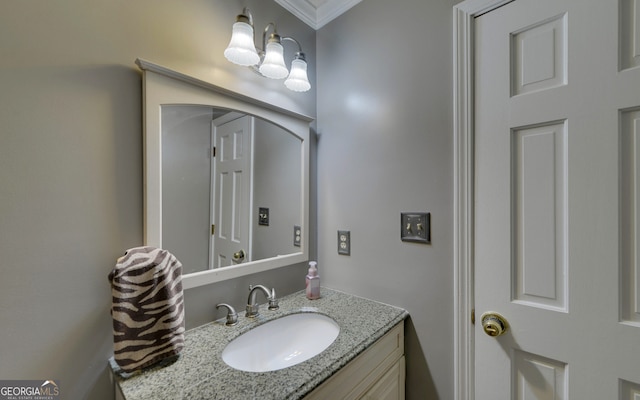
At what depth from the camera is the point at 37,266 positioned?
66 centimetres

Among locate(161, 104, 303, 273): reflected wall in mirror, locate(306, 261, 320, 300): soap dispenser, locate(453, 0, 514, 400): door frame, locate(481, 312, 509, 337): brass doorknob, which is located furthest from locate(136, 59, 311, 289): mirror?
locate(481, 312, 509, 337): brass doorknob

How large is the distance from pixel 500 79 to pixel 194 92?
3.66 ft

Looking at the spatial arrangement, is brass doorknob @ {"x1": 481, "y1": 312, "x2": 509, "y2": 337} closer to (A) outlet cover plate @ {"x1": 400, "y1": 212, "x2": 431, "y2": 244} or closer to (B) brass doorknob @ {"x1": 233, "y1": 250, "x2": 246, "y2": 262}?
(A) outlet cover plate @ {"x1": 400, "y1": 212, "x2": 431, "y2": 244}

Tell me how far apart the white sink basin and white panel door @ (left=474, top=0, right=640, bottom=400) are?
23.8 inches

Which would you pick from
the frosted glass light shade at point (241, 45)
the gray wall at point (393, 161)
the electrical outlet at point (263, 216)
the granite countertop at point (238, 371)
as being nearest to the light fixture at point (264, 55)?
the frosted glass light shade at point (241, 45)

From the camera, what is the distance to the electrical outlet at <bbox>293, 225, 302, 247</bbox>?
4.46ft

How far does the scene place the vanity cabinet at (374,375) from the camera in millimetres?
768

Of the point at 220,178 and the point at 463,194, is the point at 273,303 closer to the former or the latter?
the point at 220,178

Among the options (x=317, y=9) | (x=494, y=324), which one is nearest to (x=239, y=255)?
(x=494, y=324)

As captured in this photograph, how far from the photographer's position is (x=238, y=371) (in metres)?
0.73

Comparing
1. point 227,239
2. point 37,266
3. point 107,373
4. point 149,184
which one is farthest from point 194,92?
point 107,373

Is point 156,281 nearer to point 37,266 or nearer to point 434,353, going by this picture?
point 37,266

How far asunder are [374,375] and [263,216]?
82 centimetres

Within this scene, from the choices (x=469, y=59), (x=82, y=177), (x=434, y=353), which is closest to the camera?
(x=82, y=177)
